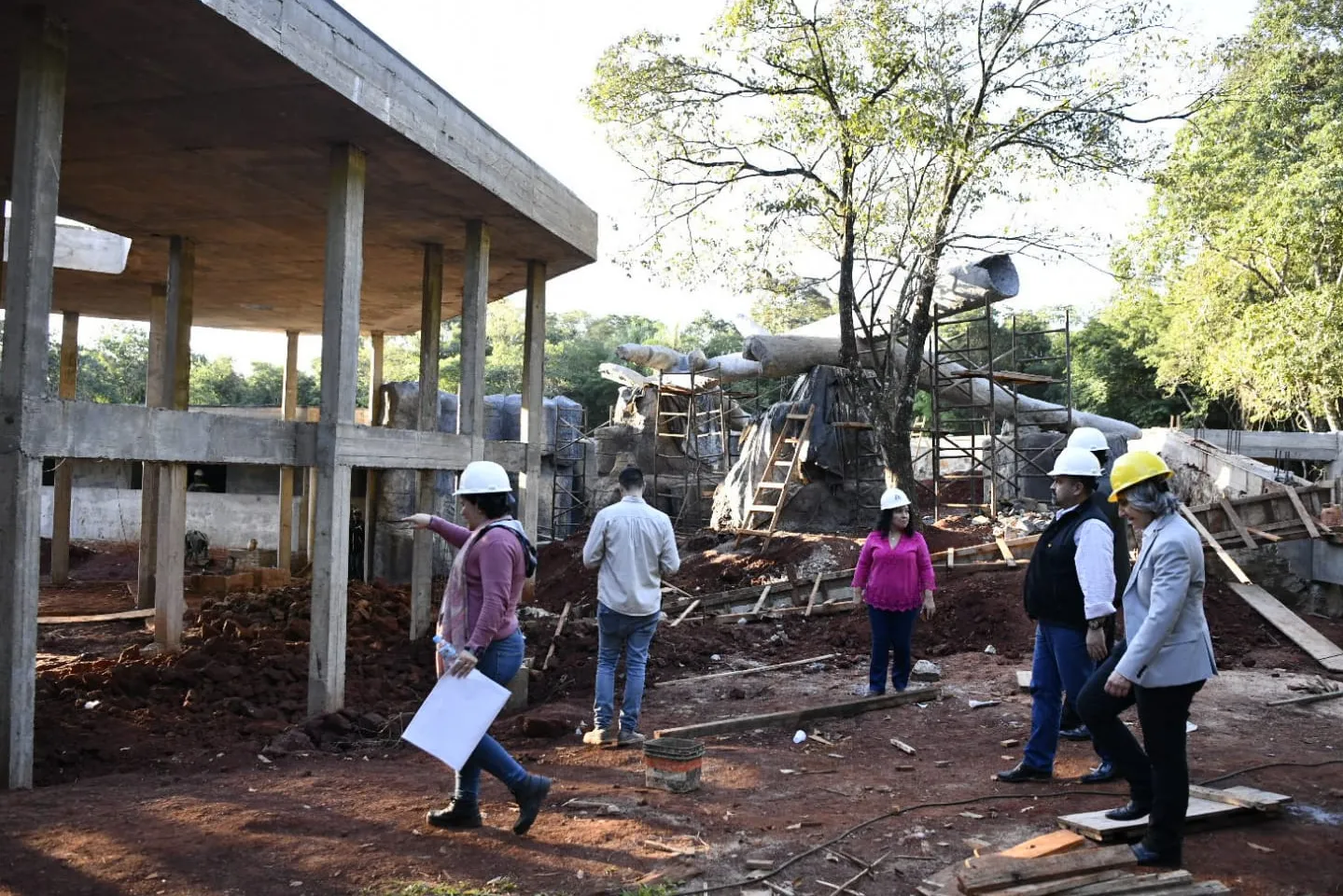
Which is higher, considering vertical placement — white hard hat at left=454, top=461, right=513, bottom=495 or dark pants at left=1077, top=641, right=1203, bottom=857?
white hard hat at left=454, top=461, right=513, bottom=495

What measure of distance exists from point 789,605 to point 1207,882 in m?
9.43

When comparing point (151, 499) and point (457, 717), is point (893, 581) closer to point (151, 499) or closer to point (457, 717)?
point (457, 717)

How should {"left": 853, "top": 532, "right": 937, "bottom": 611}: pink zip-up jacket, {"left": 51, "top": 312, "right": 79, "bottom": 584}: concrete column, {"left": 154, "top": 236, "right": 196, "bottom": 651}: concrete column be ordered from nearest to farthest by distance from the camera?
{"left": 853, "top": 532, "right": 937, "bottom": 611}: pink zip-up jacket → {"left": 154, "top": 236, "right": 196, "bottom": 651}: concrete column → {"left": 51, "top": 312, "right": 79, "bottom": 584}: concrete column

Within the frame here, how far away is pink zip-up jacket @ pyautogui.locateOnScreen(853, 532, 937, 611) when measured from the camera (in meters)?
7.93

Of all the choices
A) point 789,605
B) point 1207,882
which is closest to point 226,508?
point 789,605

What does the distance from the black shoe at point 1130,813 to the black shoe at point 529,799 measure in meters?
2.68

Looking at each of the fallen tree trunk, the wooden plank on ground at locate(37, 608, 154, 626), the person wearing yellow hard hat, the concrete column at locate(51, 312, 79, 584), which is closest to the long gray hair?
the person wearing yellow hard hat

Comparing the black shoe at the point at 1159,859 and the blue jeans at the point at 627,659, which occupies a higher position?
the blue jeans at the point at 627,659

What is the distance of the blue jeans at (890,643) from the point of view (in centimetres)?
807

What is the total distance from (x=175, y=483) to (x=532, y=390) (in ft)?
12.6

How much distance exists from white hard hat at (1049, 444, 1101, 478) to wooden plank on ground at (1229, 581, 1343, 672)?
5994 mm

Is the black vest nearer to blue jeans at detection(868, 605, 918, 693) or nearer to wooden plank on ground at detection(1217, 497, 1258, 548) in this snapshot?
blue jeans at detection(868, 605, 918, 693)

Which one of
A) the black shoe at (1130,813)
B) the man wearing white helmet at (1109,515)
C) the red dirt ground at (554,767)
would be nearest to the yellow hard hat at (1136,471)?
the man wearing white helmet at (1109,515)

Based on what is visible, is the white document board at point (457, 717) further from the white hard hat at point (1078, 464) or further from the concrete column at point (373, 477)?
the concrete column at point (373, 477)
